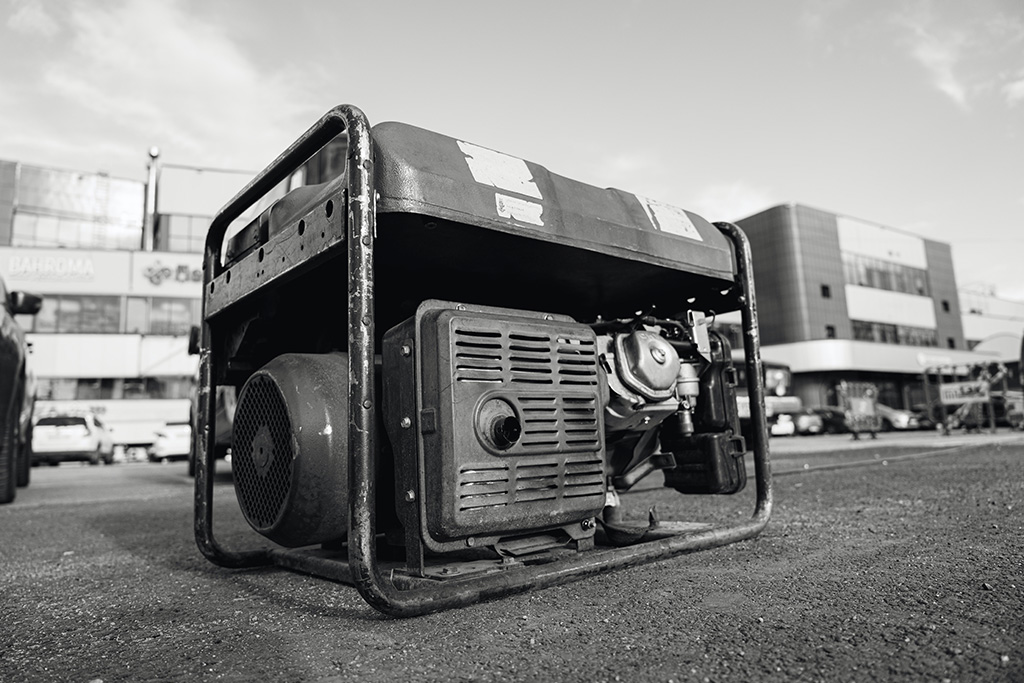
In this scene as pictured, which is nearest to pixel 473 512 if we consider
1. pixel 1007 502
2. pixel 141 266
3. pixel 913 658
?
pixel 913 658

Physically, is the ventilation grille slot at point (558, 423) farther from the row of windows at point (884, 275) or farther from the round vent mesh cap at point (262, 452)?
the row of windows at point (884, 275)

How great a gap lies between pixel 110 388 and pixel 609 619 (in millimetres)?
31908

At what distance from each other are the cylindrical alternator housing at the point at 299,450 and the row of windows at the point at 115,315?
28.9 metres

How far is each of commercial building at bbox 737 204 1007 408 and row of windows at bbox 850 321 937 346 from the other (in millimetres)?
61

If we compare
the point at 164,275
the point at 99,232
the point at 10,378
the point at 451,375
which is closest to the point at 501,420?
the point at 451,375

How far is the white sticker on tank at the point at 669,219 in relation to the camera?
2.40m

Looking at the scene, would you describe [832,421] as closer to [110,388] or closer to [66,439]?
[66,439]

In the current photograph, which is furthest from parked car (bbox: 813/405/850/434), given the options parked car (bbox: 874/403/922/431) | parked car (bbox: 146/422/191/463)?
parked car (bbox: 146/422/191/463)

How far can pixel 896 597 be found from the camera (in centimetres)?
168

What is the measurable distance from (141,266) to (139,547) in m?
30.5

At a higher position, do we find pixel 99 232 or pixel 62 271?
pixel 99 232

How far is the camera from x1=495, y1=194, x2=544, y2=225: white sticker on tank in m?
1.90

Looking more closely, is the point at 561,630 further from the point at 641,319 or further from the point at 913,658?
the point at 641,319

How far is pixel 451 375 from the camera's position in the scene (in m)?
1.81
